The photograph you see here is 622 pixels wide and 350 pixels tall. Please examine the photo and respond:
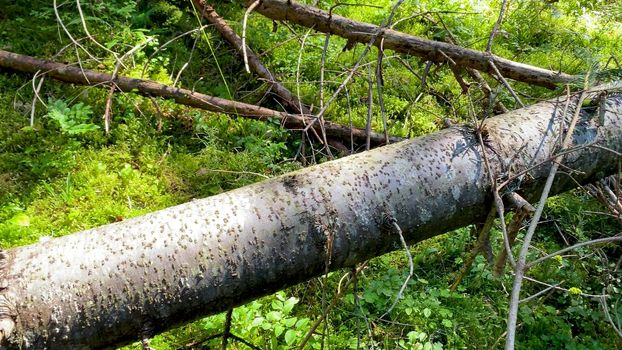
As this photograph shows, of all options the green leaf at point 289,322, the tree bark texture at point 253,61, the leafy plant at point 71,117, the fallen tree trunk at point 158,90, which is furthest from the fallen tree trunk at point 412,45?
the green leaf at point 289,322

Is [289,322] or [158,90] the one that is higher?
[158,90]

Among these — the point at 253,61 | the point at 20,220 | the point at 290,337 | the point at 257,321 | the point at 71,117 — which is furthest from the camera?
the point at 253,61

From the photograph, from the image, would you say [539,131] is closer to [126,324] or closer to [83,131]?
[126,324]

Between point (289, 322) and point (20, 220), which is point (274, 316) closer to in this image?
point (289, 322)

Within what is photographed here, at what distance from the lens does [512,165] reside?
5.92 ft

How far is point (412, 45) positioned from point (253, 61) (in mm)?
1497

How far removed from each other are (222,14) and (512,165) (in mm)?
3605

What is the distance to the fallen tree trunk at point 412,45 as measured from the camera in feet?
9.37

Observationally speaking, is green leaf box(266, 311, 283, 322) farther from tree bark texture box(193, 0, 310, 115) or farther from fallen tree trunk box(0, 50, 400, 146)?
tree bark texture box(193, 0, 310, 115)

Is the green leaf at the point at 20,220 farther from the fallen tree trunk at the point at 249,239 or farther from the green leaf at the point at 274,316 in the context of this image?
the fallen tree trunk at the point at 249,239

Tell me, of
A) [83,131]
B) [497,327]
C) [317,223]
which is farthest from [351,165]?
[83,131]

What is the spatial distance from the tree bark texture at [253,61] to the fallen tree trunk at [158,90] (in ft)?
0.73

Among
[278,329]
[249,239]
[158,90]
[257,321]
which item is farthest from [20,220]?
[249,239]

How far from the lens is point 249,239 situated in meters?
1.45
